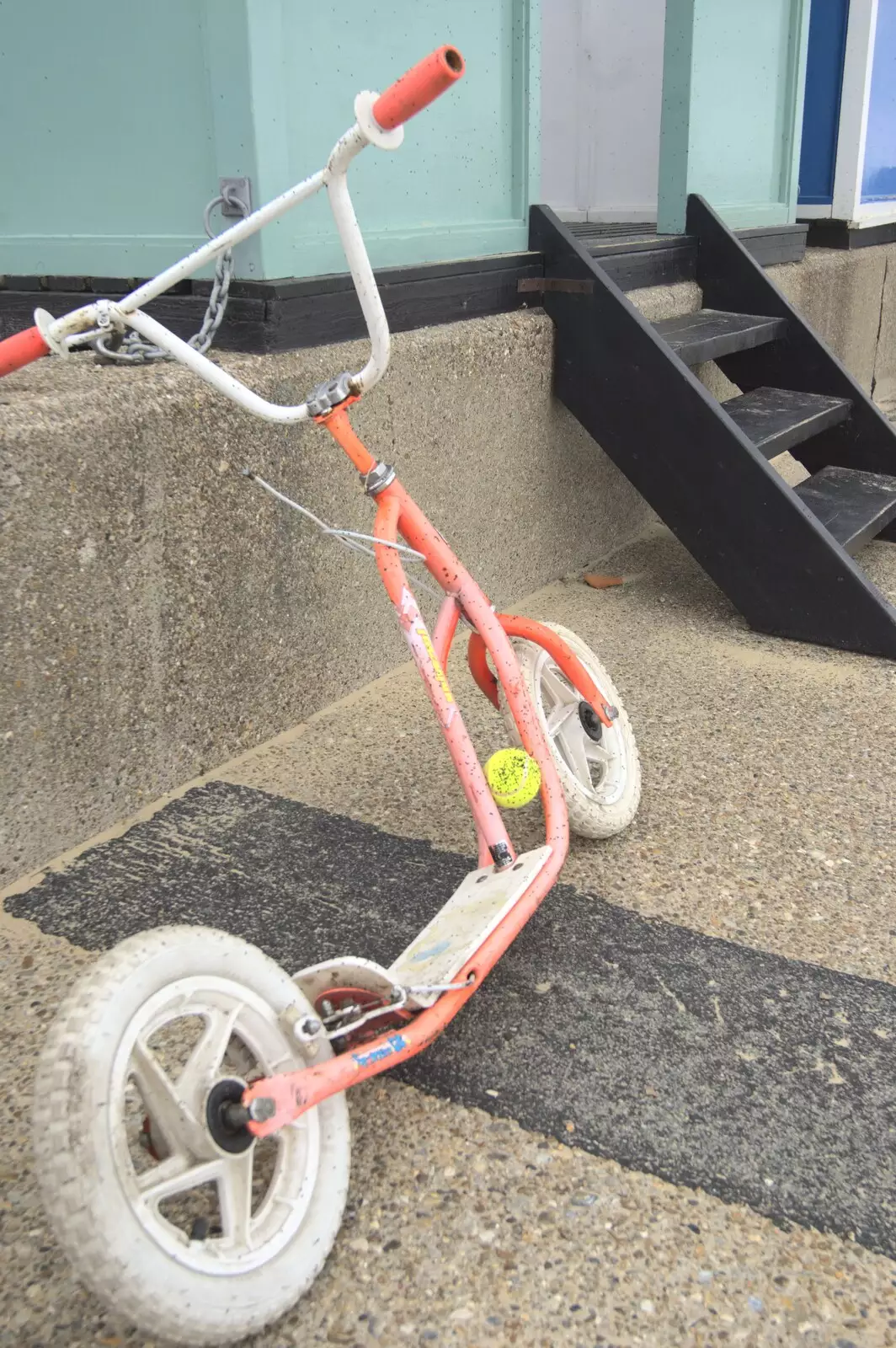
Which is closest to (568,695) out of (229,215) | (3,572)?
(3,572)

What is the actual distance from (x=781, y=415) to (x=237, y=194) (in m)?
2.35

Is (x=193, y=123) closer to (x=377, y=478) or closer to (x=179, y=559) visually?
(x=179, y=559)

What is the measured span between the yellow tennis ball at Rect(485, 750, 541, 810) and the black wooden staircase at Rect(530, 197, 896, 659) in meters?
1.77

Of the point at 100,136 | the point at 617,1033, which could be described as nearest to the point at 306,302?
the point at 100,136

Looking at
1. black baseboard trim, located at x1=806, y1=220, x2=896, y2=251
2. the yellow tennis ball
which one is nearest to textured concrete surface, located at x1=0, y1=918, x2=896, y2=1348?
the yellow tennis ball

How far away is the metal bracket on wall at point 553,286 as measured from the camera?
396 centimetres

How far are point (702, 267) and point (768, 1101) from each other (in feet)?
13.4

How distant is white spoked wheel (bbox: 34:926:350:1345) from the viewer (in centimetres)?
131

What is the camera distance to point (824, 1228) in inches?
64.7

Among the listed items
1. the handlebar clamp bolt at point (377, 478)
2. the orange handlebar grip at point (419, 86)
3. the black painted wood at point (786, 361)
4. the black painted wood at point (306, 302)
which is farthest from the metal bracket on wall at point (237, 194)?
the black painted wood at point (786, 361)

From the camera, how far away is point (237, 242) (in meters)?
1.83

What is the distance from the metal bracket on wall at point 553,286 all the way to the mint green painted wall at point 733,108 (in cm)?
132

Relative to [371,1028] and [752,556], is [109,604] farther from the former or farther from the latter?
[752,556]

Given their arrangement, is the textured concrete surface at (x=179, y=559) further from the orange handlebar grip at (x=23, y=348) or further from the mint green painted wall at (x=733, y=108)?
the mint green painted wall at (x=733, y=108)
